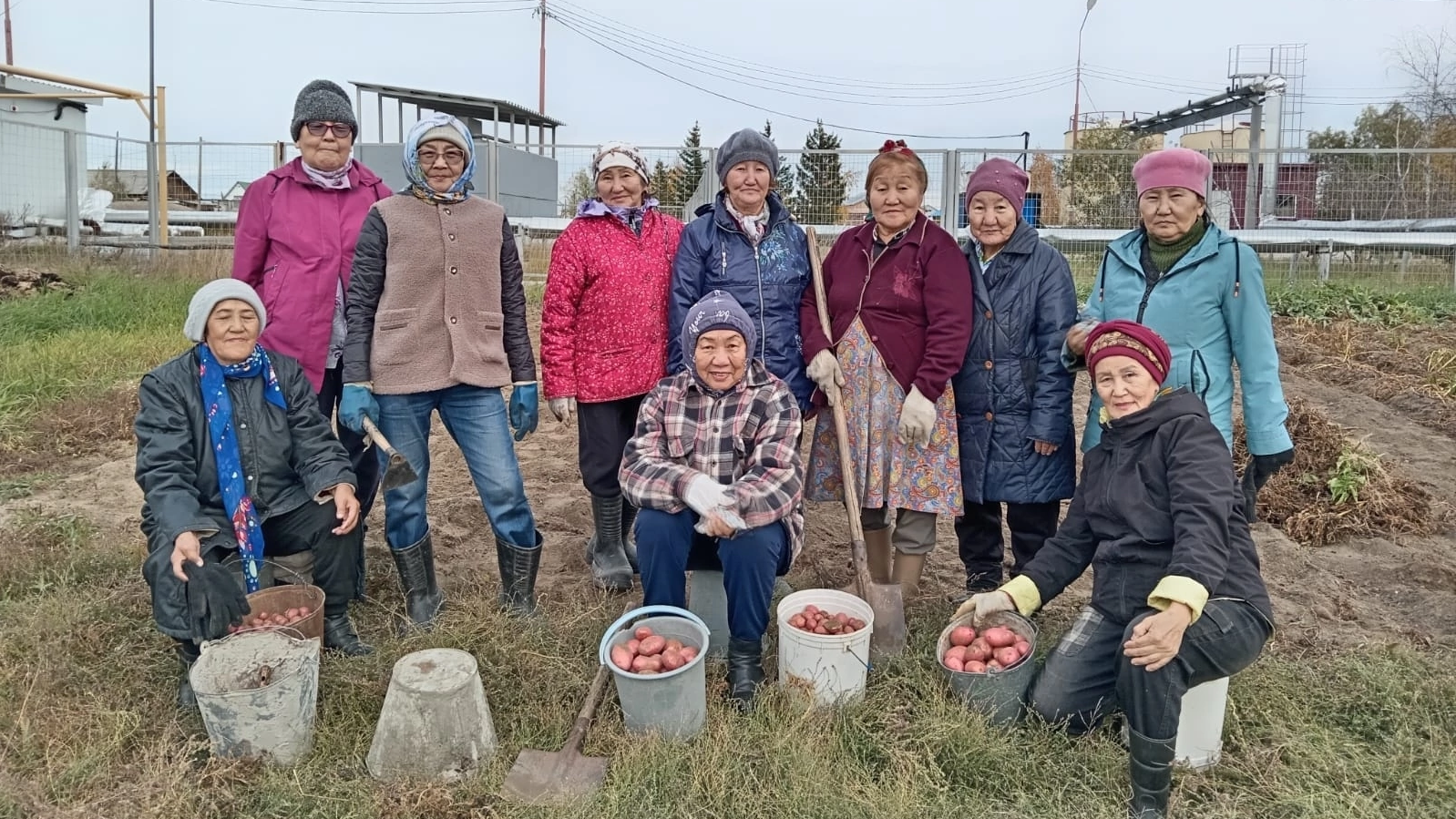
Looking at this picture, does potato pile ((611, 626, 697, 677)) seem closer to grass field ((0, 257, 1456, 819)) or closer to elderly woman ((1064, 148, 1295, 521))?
grass field ((0, 257, 1456, 819))

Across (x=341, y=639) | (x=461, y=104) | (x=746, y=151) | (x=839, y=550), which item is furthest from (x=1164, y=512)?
(x=461, y=104)

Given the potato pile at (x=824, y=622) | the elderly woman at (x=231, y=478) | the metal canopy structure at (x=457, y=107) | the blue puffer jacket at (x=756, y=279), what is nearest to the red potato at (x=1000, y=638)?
the potato pile at (x=824, y=622)

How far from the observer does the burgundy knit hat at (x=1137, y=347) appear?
2.71 metres

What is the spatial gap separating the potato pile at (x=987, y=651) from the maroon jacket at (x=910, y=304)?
0.86m

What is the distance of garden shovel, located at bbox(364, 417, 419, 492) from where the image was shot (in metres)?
3.29

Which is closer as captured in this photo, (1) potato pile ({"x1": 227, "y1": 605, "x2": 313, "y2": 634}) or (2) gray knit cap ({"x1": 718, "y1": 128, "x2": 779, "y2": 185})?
(1) potato pile ({"x1": 227, "y1": 605, "x2": 313, "y2": 634})

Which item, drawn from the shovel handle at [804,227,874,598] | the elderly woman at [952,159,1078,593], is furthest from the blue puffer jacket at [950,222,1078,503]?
the shovel handle at [804,227,874,598]

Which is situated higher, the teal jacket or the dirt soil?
the teal jacket

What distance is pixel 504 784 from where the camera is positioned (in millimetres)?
2543

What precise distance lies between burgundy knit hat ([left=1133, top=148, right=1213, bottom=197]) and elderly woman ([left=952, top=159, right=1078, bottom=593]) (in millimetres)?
456

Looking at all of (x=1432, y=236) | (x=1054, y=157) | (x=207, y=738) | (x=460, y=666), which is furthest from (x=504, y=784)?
(x=1432, y=236)

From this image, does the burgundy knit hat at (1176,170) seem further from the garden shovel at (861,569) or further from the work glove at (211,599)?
the work glove at (211,599)

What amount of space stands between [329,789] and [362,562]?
143cm

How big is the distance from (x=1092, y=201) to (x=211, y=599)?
1058 cm
